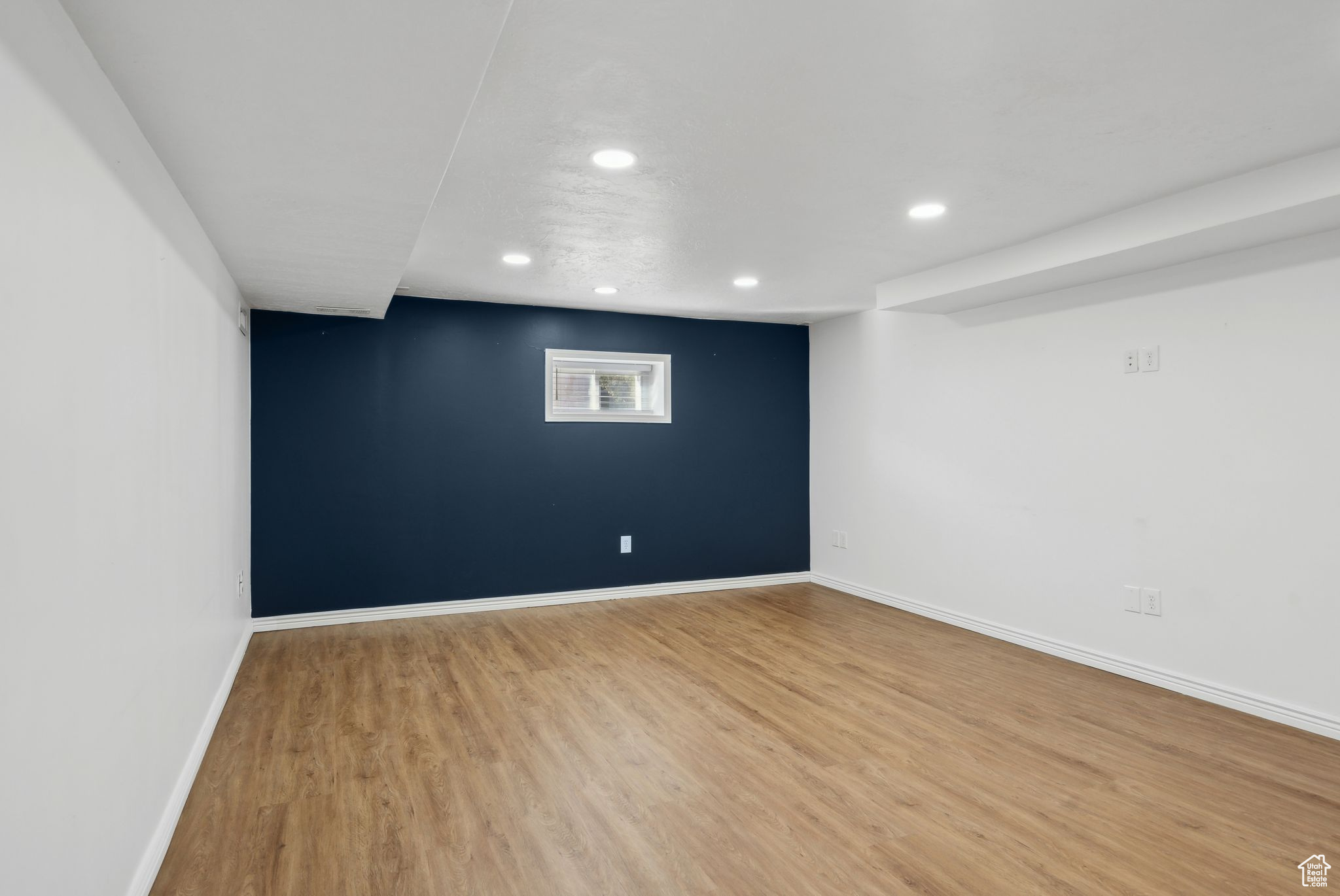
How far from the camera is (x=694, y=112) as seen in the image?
90.7 inches

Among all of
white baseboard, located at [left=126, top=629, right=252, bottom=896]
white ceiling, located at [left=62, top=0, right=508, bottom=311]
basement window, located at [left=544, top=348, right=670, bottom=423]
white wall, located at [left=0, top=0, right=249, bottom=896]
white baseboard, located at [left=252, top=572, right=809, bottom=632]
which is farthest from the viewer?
basement window, located at [left=544, top=348, right=670, bottom=423]

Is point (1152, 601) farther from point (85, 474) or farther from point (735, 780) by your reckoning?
point (85, 474)

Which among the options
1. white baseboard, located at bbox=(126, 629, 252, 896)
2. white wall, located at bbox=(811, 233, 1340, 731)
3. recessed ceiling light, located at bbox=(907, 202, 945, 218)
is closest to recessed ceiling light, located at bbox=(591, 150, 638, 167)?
recessed ceiling light, located at bbox=(907, 202, 945, 218)

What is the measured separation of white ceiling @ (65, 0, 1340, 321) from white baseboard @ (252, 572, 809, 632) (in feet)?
7.76

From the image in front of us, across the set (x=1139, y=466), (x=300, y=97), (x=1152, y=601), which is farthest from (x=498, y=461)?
(x=1152, y=601)

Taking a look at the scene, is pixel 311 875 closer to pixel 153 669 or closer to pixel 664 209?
pixel 153 669

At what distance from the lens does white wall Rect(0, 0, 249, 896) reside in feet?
4.07

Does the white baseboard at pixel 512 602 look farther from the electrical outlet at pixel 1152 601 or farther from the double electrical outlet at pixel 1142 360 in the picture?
the double electrical outlet at pixel 1142 360

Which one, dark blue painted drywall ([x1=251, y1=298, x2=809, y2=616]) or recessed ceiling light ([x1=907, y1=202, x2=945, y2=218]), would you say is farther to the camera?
dark blue painted drywall ([x1=251, y1=298, x2=809, y2=616])

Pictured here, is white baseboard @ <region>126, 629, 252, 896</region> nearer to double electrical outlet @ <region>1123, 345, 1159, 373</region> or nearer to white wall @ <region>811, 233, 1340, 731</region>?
white wall @ <region>811, 233, 1340, 731</region>

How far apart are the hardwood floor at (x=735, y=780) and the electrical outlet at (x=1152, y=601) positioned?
1.24 feet

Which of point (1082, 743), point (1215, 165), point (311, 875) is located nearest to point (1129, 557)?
point (1082, 743)

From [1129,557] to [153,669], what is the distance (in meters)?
4.25

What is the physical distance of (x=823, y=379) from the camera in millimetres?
6301
